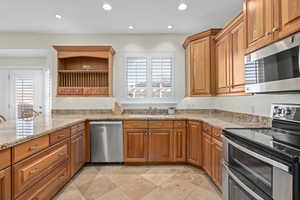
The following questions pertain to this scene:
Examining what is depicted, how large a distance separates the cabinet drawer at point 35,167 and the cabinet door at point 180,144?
1929mm

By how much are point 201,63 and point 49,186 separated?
316 centimetres

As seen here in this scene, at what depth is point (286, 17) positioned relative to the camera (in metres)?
1.42

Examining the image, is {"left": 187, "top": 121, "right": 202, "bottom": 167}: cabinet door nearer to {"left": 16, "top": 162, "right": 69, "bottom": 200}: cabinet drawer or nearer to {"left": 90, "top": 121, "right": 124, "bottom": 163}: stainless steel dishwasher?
{"left": 90, "top": 121, "right": 124, "bottom": 163}: stainless steel dishwasher

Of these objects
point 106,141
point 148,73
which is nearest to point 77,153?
point 106,141

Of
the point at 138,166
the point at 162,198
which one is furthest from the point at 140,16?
the point at 162,198

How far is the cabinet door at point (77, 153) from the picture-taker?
3.00 meters

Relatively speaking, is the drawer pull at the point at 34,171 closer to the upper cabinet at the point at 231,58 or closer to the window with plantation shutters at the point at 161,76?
the upper cabinet at the point at 231,58

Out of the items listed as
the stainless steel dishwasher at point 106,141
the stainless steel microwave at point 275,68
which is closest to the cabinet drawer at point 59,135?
the stainless steel dishwasher at point 106,141

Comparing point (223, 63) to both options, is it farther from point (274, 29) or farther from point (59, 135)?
point (59, 135)

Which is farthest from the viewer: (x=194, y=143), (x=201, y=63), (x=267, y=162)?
(x=201, y=63)

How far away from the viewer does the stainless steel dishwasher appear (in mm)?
3656

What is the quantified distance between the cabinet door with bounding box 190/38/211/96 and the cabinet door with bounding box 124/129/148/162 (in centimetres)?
133

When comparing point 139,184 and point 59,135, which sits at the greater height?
point 59,135

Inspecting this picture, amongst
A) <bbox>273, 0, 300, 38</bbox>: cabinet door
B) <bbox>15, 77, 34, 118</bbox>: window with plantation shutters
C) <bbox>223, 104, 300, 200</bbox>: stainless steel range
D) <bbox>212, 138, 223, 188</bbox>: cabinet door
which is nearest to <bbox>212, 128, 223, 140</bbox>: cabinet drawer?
<bbox>212, 138, 223, 188</bbox>: cabinet door
